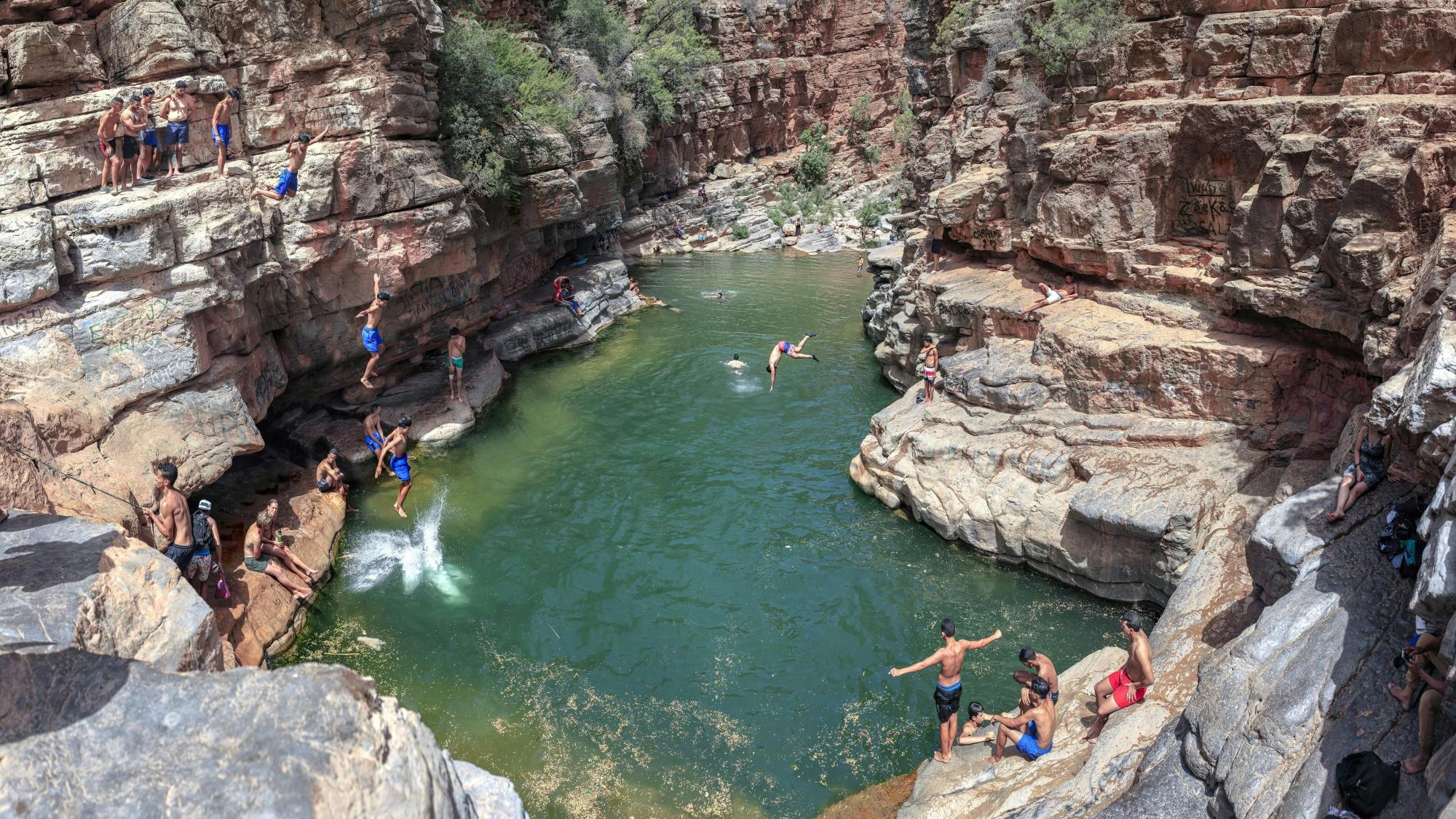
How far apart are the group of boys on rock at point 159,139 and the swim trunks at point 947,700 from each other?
11989 mm

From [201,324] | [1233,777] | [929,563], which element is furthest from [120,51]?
[1233,777]

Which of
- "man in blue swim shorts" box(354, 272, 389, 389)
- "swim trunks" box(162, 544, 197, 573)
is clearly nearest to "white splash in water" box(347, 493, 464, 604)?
"swim trunks" box(162, 544, 197, 573)

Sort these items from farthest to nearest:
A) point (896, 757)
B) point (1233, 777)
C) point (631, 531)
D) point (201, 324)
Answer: point (631, 531), point (201, 324), point (896, 757), point (1233, 777)

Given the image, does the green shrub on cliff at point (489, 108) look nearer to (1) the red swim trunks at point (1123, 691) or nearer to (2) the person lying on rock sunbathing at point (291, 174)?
(2) the person lying on rock sunbathing at point (291, 174)

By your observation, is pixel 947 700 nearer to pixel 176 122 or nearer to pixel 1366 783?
pixel 1366 783

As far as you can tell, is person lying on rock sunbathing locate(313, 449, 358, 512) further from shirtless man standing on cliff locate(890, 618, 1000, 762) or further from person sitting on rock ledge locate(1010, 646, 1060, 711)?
person sitting on rock ledge locate(1010, 646, 1060, 711)

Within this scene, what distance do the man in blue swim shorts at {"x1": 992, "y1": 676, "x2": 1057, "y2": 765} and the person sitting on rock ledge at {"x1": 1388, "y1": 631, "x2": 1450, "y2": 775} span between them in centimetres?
278

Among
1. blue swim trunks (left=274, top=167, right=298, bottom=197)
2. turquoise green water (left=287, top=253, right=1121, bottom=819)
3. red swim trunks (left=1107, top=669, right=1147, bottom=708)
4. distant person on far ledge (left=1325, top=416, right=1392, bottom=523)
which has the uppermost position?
blue swim trunks (left=274, top=167, right=298, bottom=197)

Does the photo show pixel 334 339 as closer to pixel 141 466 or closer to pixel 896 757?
pixel 141 466

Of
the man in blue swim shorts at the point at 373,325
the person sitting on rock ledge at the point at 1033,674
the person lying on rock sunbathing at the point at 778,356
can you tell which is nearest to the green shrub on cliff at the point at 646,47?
the person lying on rock sunbathing at the point at 778,356

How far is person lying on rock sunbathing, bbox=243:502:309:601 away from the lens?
11.6m

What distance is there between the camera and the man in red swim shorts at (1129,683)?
827 centimetres

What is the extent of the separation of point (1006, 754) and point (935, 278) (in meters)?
11.6

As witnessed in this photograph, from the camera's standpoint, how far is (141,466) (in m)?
10.9
